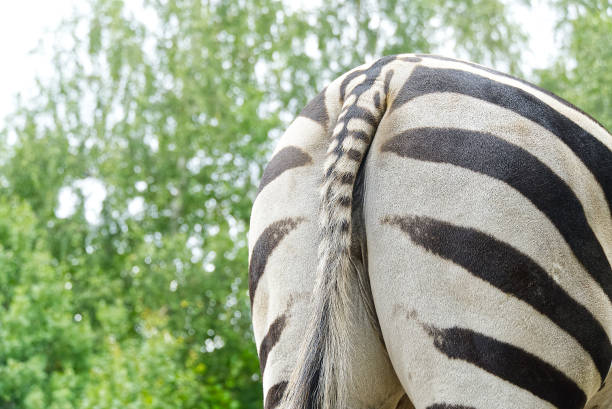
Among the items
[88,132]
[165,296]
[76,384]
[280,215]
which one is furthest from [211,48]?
[280,215]

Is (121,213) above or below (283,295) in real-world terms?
below

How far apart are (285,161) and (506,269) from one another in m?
0.70

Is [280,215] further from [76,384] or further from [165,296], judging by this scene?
[165,296]

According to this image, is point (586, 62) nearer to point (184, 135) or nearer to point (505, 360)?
point (184, 135)

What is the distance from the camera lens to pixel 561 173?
5.88 feet

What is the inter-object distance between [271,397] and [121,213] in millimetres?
15431

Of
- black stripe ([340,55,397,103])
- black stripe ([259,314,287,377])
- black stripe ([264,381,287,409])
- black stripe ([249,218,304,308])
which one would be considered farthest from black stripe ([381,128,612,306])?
black stripe ([264,381,287,409])

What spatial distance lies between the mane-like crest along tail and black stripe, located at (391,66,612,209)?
9 cm

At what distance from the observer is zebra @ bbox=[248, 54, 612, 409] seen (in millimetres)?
1688

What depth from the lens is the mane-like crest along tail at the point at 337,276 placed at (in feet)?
5.74

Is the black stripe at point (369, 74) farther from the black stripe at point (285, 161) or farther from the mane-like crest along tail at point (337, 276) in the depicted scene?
the black stripe at point (285, 161)

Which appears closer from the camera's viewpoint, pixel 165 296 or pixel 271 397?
pixel 271 397

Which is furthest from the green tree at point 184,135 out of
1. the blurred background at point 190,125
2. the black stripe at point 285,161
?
the black stripe at point 285,161

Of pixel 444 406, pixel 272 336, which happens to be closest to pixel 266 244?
pixel 272 336
